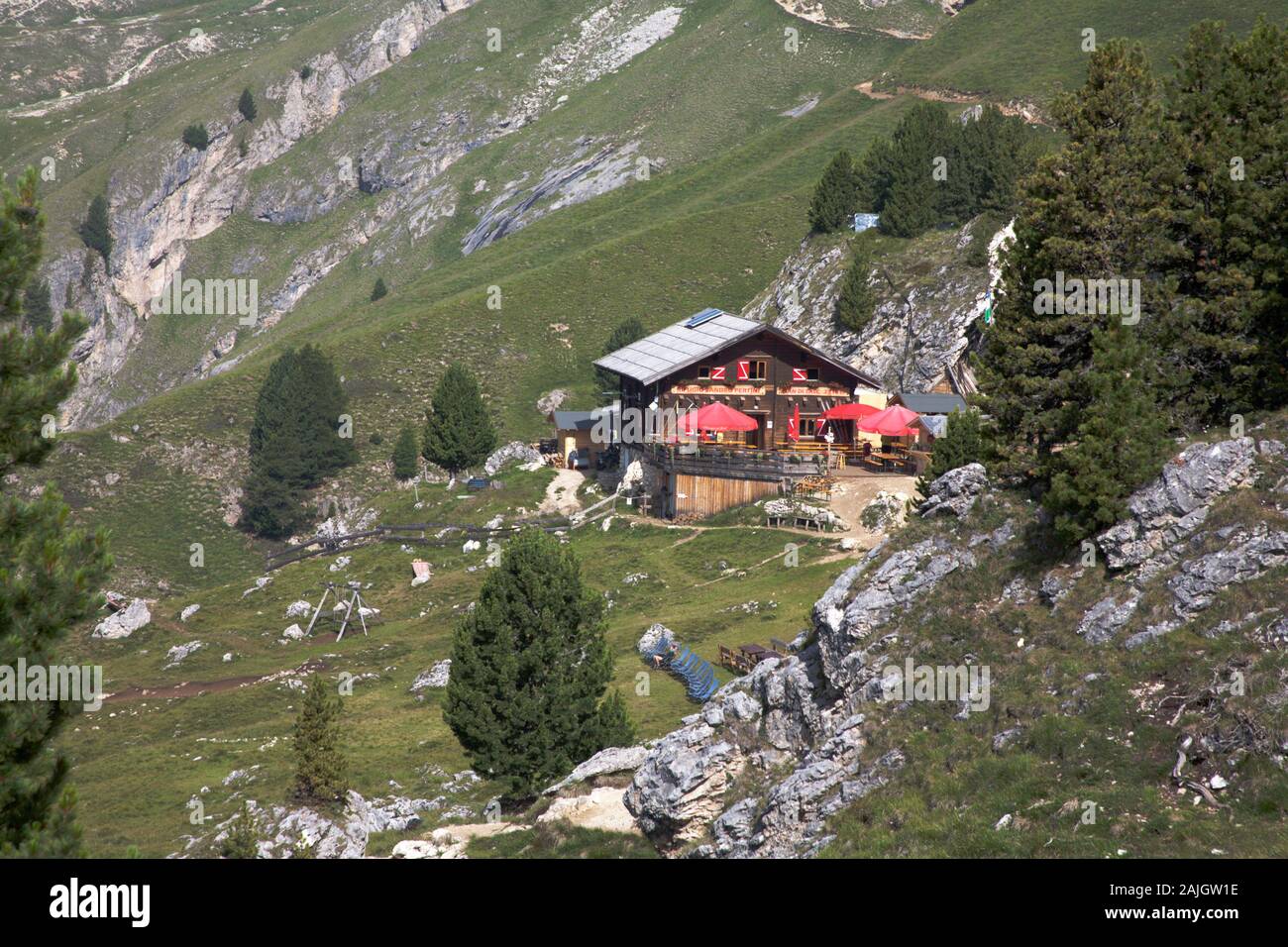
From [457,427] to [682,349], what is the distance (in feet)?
60.2

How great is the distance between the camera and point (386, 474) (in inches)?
4035

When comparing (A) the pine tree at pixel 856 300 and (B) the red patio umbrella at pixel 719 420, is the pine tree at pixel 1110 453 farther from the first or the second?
(A) the pine tree at pixel 856 300

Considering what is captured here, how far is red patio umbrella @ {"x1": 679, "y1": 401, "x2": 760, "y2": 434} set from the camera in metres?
71.1

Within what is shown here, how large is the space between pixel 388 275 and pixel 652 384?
105371mm

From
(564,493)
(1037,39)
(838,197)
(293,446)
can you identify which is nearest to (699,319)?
(564,493)

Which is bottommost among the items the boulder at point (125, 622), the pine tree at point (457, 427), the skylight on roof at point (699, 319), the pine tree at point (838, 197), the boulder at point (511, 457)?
the boulder at point (125, 622)

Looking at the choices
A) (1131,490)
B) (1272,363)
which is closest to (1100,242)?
(1272,363)

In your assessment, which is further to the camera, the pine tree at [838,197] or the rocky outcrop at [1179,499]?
the pine tree at [838,197]

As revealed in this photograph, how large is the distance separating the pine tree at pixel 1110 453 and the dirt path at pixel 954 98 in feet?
291

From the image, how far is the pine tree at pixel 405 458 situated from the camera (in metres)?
100

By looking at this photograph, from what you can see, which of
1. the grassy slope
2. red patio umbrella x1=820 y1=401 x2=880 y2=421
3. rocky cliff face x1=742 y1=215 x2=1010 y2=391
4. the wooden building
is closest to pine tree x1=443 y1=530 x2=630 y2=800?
the wooden building

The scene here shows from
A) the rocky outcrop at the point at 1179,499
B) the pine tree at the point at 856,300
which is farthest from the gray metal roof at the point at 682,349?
the rocky outcrop at the point at 1179,499

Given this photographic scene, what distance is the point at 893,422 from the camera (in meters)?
67.4
